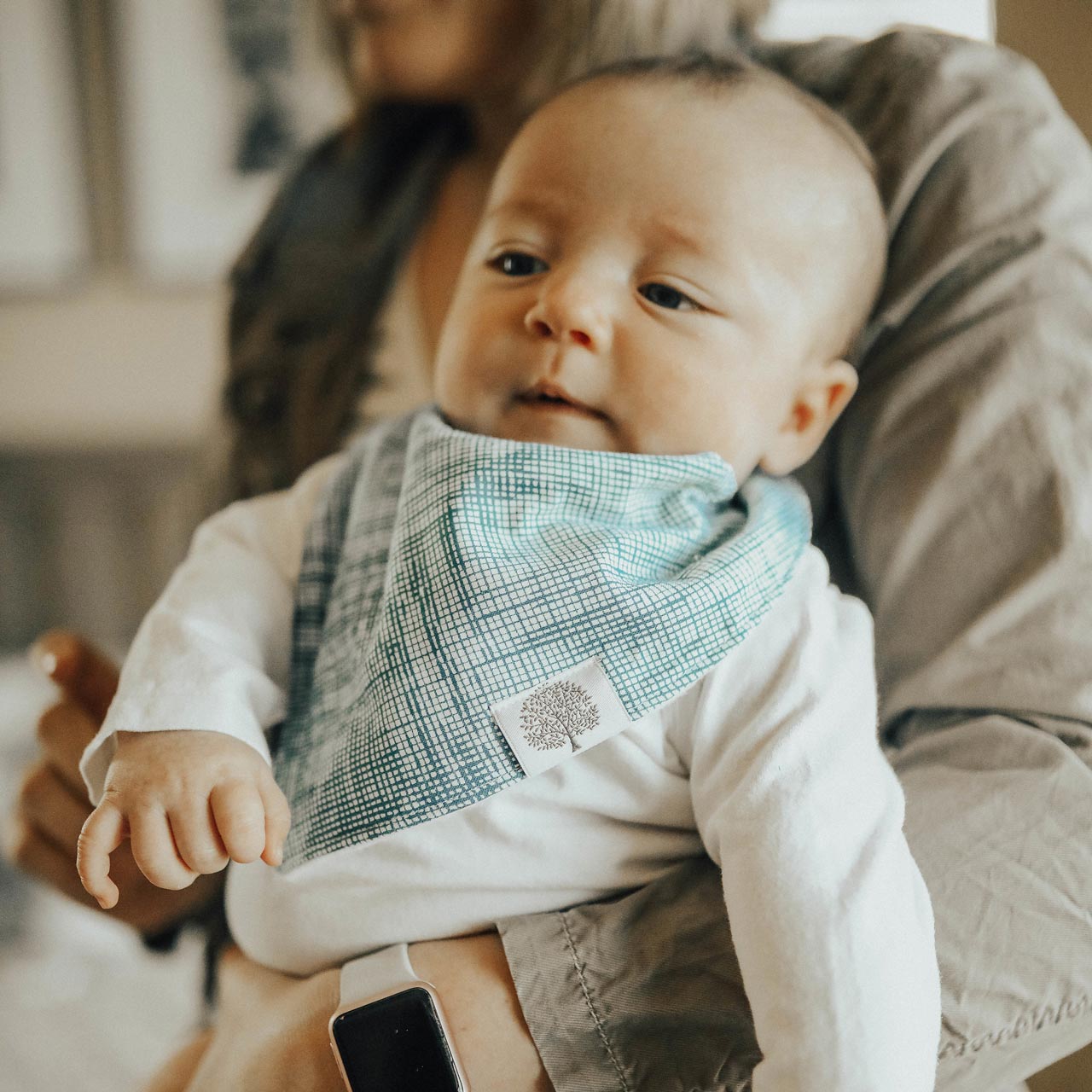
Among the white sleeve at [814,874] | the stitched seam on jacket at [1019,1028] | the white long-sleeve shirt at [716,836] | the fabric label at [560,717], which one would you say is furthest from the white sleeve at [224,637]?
the stitched seam on jacket at [1019,1028]

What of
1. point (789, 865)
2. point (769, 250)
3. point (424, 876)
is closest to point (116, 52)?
point (769, 250)

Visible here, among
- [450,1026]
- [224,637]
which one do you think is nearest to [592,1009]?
[450,1026]

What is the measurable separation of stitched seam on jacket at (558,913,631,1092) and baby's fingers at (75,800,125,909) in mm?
253

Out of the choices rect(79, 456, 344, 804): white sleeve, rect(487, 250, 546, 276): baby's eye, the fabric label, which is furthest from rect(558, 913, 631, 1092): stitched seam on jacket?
rect(487, 250, 546, 276): baby's eye

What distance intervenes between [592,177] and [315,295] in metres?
0.57

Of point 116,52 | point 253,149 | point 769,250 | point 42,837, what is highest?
point 769,250

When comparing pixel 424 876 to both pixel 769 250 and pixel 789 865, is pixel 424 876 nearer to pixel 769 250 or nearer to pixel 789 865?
pixel 789 865

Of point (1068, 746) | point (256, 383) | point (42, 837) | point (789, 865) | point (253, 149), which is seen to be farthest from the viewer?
point (253, 149)

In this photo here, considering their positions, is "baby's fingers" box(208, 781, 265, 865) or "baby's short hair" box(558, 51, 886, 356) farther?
"baby's short hair" box(558, 51, 886, 356)

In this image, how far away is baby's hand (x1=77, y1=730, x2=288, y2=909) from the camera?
0.49 metres

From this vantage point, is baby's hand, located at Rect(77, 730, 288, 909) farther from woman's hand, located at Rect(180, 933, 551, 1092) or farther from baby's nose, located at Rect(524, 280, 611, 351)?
baby's nose, located at Rect(524, 280, 611, 351)

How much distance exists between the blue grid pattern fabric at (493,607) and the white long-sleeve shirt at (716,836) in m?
0.03

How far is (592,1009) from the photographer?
1.84 ft

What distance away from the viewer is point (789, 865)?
0.50 metres
